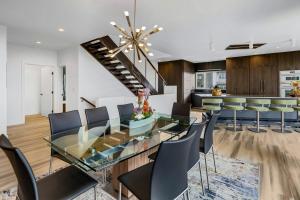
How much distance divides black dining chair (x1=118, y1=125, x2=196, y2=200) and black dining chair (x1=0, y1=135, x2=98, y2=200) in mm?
378

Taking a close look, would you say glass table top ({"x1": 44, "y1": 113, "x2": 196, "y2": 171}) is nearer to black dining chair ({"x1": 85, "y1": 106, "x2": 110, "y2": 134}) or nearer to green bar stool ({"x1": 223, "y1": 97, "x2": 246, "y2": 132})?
black dining chair ({"x1": 85, "y1": 106, "x2": 110, "y2": 134})

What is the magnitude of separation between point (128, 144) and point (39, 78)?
7.03 m

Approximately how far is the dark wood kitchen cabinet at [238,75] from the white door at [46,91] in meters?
7.61

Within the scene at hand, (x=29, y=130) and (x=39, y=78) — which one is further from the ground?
(x=39, y=78)

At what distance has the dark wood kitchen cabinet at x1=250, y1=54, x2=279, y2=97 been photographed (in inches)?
285

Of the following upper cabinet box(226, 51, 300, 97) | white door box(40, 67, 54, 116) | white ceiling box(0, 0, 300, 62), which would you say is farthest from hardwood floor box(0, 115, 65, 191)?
upper cabinet box(226, 51, 300, 97)

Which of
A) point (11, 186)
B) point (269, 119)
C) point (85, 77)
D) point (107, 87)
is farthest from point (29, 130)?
point (269, 119)

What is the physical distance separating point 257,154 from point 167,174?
9.11 feet

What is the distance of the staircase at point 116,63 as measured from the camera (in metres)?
4.97

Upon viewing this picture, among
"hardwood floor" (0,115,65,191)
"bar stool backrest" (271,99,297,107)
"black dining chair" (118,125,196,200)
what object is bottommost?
"hardwood floor" (0,115,65,191)

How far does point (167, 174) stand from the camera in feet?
4.00

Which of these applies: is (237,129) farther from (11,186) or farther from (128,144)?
(11,186)

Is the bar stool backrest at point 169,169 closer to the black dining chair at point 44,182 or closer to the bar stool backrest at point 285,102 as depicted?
the black dining chair at point 44,182

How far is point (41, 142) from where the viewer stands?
3.86 metres
